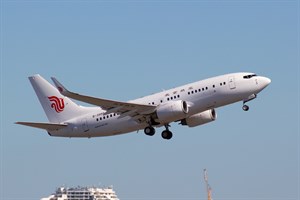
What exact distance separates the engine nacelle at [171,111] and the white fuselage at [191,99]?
64 centimetres

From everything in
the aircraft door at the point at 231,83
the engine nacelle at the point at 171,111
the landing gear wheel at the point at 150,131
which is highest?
the aircraft door at the point at 231,83

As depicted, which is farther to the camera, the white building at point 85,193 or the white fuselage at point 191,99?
the white building at point 85,193

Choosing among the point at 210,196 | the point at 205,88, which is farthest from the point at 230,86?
the point at 210,196

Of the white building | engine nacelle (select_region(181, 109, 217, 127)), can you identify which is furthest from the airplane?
the white building

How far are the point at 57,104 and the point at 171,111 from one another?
16.7 m

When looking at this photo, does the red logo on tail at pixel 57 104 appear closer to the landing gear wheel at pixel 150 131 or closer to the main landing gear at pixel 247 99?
the landing gear wheel at pixel 150 131

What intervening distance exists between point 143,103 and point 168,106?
144 inches

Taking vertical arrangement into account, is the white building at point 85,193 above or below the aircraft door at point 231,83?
above

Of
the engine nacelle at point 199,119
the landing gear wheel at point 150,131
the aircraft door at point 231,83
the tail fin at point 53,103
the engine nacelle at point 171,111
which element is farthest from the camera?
the tail fin at point 53,103

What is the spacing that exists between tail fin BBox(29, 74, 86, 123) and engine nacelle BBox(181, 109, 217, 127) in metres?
11.1

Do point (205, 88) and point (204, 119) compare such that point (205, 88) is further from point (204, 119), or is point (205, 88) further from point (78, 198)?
point (78, 198)

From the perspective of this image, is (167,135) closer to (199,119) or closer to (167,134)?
(167,134)

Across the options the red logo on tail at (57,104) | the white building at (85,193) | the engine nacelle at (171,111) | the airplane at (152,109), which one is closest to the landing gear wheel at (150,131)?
the airplane at (152,109)

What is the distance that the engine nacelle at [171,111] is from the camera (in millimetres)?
74188
